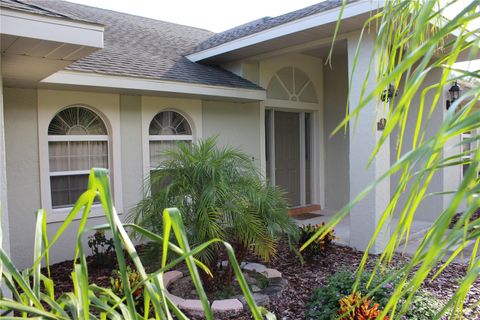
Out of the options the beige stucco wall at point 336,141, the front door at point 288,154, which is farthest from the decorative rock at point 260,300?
the beige stucco wall at point 336,141

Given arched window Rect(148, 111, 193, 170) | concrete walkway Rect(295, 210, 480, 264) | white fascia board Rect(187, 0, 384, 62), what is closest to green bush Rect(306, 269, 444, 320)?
concrete walkway Rect(295, 210, 480, 264)

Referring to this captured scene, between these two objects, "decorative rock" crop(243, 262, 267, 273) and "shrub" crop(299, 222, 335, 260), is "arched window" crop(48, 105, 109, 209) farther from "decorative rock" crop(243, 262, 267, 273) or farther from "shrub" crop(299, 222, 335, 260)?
"shrub" crop(299, 222, 335, 260)

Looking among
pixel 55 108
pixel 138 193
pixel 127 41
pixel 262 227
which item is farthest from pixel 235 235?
pixel 127 41

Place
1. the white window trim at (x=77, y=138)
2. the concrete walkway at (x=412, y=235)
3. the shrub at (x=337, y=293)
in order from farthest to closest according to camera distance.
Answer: the concrete walkway at (x=412, y=235), the white window trim at (x=77, y=138), the shrub at (x=337, y=293)

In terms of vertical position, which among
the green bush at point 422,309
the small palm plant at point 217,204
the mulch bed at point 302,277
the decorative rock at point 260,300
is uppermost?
the small palm plant at point 217,204

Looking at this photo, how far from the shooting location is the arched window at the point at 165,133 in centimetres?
739

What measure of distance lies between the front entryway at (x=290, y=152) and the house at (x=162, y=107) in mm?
27

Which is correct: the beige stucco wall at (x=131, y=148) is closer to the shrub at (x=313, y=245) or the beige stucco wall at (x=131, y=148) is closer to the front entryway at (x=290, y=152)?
the shrub at (x=313, y=245)

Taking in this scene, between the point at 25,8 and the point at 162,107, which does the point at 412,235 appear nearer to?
the point at 162,107

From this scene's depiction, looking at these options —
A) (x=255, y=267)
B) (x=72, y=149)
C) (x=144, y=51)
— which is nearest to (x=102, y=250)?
(x=72, y=149)

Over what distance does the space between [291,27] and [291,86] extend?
2.91 meters

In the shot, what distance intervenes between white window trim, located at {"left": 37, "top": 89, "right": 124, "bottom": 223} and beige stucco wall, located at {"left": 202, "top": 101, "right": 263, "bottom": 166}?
1.94m

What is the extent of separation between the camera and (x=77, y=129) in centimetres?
653

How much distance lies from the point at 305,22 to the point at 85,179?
4646 mm
